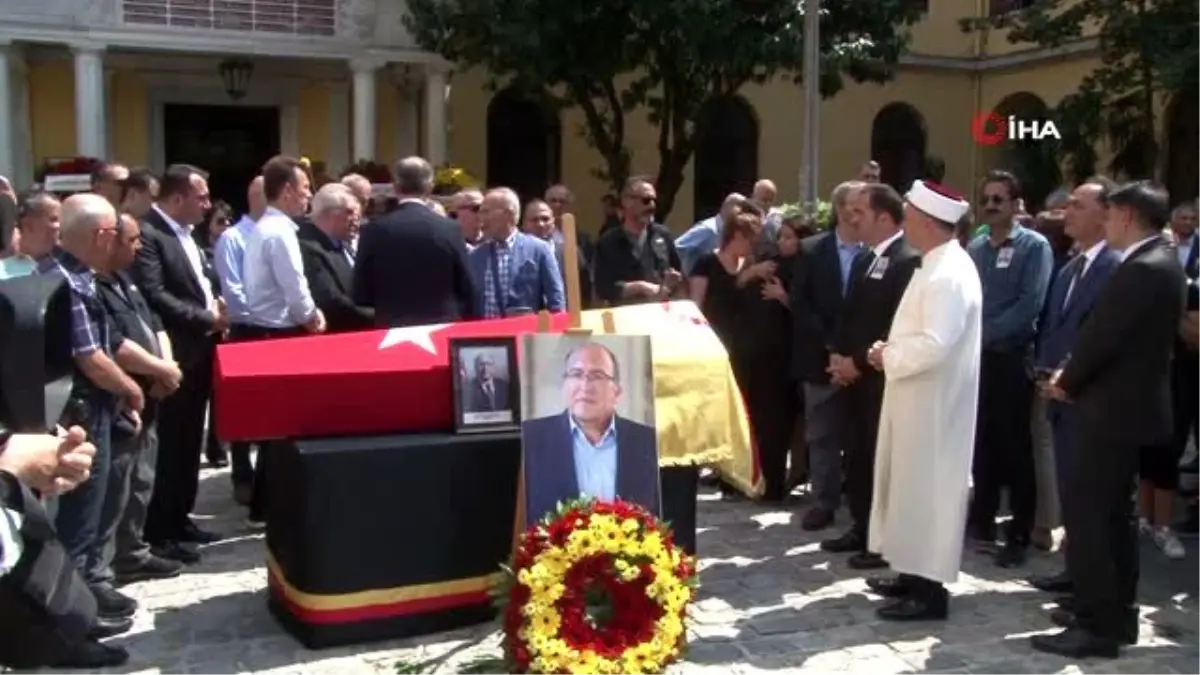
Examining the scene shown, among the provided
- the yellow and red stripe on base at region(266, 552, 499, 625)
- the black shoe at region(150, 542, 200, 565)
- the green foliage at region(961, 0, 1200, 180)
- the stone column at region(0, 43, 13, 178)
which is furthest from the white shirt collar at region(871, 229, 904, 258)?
the stone column at region(0, 43, 13, 178)

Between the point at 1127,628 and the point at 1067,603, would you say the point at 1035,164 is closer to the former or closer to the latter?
the point at 1067,603

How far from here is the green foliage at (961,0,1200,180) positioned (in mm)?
15188

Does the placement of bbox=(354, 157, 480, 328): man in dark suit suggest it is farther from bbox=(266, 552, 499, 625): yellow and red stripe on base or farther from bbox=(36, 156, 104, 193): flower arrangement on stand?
→ bbox=(36, 156, 104, 193): flower arrangement on stand

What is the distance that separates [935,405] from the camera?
534cm

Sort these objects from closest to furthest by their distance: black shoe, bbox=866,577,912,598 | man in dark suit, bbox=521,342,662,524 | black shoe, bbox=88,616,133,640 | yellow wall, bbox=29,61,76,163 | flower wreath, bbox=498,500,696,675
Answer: flower wreath, bbox=498,500,696,675 → man in dark suit, bbox=521,342,662,524 → black shoe, bbox=88,616,133,640 → black shoe, bbox=866,577,912,598 → yellow wall, bbox=29,61,76,163

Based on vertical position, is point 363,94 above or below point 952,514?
above

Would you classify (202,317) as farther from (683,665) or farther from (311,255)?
(683,665)

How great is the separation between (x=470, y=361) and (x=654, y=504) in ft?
3.16

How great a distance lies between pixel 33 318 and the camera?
272 centimetres

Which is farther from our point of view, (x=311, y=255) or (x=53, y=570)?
(x=311, y=255)

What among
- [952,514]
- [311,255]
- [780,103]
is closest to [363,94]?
[780,103]

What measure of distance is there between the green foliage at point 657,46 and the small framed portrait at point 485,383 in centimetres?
905

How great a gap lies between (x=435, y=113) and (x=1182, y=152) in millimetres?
11279

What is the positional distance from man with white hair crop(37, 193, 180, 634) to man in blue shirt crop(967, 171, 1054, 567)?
4317 millimetres
